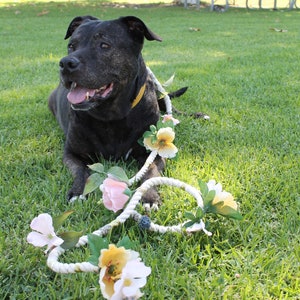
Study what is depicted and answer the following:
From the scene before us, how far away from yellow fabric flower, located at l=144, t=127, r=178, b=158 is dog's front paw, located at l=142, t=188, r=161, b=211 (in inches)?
14.8

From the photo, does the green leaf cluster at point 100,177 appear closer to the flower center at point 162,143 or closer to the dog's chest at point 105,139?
the flower center at point 162,143

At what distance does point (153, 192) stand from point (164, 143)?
47 cm

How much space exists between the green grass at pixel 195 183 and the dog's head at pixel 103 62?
55cm

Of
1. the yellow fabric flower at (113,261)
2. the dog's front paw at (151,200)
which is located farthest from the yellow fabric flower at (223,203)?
the yellow fabric flower at (113,261)

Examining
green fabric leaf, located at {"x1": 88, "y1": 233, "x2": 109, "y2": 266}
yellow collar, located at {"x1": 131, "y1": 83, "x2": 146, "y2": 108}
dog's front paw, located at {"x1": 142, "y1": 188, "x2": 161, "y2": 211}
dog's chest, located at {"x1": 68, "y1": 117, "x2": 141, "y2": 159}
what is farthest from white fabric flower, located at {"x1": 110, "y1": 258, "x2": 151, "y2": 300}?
yellow collar, located at {"x1": 131, "y1": 83, "x2": 146, "y2": 108}

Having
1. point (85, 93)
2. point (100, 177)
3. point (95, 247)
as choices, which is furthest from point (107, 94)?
point (95, 247)

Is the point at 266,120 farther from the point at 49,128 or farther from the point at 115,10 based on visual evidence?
the point at 115,10

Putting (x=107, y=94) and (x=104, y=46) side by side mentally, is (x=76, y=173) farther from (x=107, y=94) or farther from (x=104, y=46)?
(x=104, y=46)

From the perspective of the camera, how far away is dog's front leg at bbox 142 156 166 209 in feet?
7.30

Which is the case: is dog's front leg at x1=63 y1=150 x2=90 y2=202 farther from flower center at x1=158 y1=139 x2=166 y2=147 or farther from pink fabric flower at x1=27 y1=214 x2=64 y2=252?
pink fabric flower at x1=27 y1=214 x2=64 y2=252

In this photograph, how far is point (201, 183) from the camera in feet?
6.28

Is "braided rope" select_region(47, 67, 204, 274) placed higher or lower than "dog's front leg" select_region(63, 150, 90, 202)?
higher

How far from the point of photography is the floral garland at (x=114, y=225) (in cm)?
128

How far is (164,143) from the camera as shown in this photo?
2658 mm
